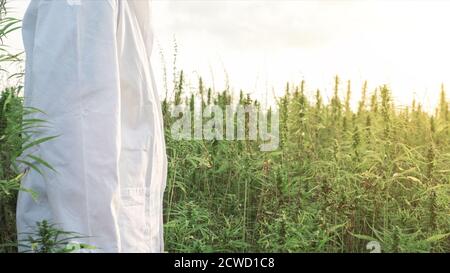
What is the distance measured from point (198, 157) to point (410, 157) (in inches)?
45.5

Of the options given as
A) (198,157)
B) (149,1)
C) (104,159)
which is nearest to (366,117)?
(198,157)

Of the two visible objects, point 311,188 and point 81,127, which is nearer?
point 81,127

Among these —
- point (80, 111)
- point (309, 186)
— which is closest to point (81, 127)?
point (80, 111)

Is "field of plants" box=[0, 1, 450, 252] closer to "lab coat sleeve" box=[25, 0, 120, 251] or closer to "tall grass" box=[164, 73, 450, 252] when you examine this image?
"tall grass" box=[164, 73, 450, 252]

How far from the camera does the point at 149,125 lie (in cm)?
185

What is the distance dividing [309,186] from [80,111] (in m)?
1.76

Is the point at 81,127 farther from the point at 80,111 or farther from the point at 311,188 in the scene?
the point at 311,188

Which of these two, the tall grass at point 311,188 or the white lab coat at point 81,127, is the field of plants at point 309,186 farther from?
the white lab coat at point 81,127

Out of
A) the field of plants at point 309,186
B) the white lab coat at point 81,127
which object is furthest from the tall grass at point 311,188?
the white lab coat at point 81,127

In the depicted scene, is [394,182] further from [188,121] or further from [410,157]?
[188,121]

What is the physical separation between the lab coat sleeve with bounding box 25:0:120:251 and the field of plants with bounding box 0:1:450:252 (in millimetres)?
1242

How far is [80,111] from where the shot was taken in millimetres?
1609

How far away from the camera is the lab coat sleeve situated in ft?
5.26

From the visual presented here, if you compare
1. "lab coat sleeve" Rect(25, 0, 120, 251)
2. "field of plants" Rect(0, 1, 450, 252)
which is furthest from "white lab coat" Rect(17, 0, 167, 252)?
"field of plants" Rect(0, 1, 450, 252)
